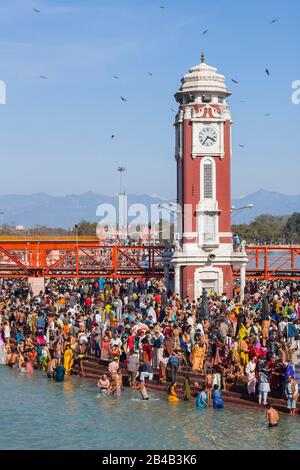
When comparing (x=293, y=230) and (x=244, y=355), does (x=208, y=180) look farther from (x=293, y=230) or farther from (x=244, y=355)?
(x=293, y=230)

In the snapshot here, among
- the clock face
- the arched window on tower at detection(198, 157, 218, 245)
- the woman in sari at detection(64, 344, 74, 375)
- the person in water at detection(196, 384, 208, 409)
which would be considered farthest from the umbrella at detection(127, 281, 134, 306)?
the person in water at detection(196, 384, 208, 409)

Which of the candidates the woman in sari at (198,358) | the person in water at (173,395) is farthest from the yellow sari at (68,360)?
the person in water at (173,395)

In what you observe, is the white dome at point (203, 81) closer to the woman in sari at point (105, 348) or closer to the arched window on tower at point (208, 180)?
the arched window on tower at point (208, 180)

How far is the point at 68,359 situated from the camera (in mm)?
31844

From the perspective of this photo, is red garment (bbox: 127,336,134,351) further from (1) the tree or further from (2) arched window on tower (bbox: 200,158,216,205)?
(1) the tree

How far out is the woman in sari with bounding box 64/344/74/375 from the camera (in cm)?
3178

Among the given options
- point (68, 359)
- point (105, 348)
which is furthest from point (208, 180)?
point (105, 348)

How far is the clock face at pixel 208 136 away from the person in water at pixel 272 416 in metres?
19.9

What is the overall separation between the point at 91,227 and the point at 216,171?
10704 cm

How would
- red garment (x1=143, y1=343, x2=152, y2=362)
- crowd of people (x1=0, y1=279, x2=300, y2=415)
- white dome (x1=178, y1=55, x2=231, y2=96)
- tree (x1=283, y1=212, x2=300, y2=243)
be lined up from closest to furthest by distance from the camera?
crowd of people (x1=0, y1=279, x2=300, y2=415) < red garment (x1=143, y1=343, x2=152, y2=362) < white dome (x1=178, y1=55, x2=231, y2=96) < tree (x1=283, y1=212, x2=300, y2=243)

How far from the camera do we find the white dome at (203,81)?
42188mm

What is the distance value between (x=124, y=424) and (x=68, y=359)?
7040mm
